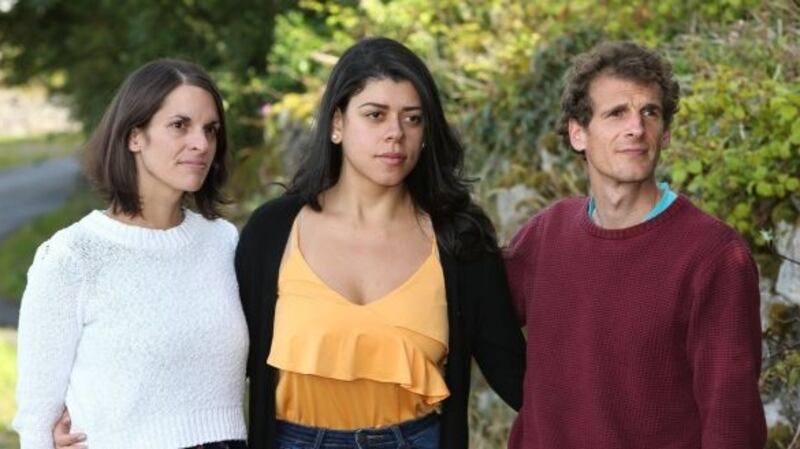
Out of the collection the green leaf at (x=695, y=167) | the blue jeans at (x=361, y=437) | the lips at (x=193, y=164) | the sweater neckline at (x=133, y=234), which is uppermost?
the lips at (x=193, y=164)

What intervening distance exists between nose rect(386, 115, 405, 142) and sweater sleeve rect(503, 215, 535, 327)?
0.41 m

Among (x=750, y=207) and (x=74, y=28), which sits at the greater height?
(x=74, y=28)

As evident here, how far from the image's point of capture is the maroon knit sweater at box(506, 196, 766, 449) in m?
3.25

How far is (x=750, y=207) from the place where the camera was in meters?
5.08

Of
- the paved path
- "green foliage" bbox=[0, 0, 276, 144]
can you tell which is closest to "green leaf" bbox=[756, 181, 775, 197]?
"green foliage" bbox=[0, 0, 276, 144]

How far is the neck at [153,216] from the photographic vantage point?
3.97 metres

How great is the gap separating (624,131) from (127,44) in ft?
43.5

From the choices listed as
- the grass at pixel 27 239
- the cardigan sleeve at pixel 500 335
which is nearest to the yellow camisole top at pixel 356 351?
the cardigan sleeve at pixel 500 335

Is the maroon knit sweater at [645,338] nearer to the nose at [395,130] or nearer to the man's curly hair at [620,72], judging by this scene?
the man's curly hair at [620,72]

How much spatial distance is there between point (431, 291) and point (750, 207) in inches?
63.2

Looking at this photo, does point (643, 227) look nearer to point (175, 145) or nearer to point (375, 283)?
point (375, 283)

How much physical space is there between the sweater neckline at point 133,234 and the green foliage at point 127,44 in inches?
291

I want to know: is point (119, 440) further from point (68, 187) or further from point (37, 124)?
point (37, 124)

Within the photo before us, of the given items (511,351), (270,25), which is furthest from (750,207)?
(270,25)
